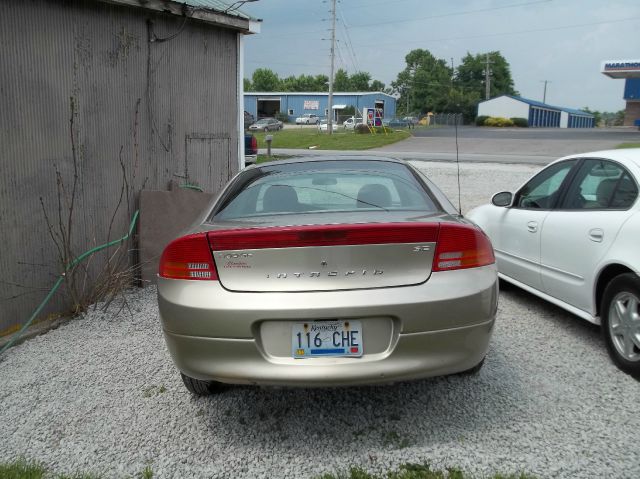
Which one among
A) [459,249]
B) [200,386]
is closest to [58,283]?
[200,386]

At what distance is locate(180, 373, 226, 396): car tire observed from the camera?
3.55 metres

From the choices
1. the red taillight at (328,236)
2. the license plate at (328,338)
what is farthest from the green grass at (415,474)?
the red taillight at (328,236)

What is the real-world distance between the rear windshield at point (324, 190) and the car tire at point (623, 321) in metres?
1.47

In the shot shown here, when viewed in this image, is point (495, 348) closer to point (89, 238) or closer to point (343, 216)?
point (343, 216)

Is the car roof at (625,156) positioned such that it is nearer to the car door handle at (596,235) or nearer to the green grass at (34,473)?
the car door handle at (596,235)

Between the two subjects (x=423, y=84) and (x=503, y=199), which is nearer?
(x=503, y=199)

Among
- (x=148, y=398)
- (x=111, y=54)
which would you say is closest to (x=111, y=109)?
(x=111, y=54)

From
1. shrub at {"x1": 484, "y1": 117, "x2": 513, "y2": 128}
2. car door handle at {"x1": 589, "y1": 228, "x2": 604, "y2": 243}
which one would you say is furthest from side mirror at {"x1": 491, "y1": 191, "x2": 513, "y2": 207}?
shrub at {"x1": 484, "y1": 117, "x2": 513, "y2": 128}

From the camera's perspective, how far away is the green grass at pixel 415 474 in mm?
2803

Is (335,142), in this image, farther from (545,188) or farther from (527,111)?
(527,111)

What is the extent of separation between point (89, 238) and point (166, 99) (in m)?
2.06

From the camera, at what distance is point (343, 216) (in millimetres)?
3238

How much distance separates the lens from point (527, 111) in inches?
2891

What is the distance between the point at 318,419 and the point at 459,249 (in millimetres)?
1276
